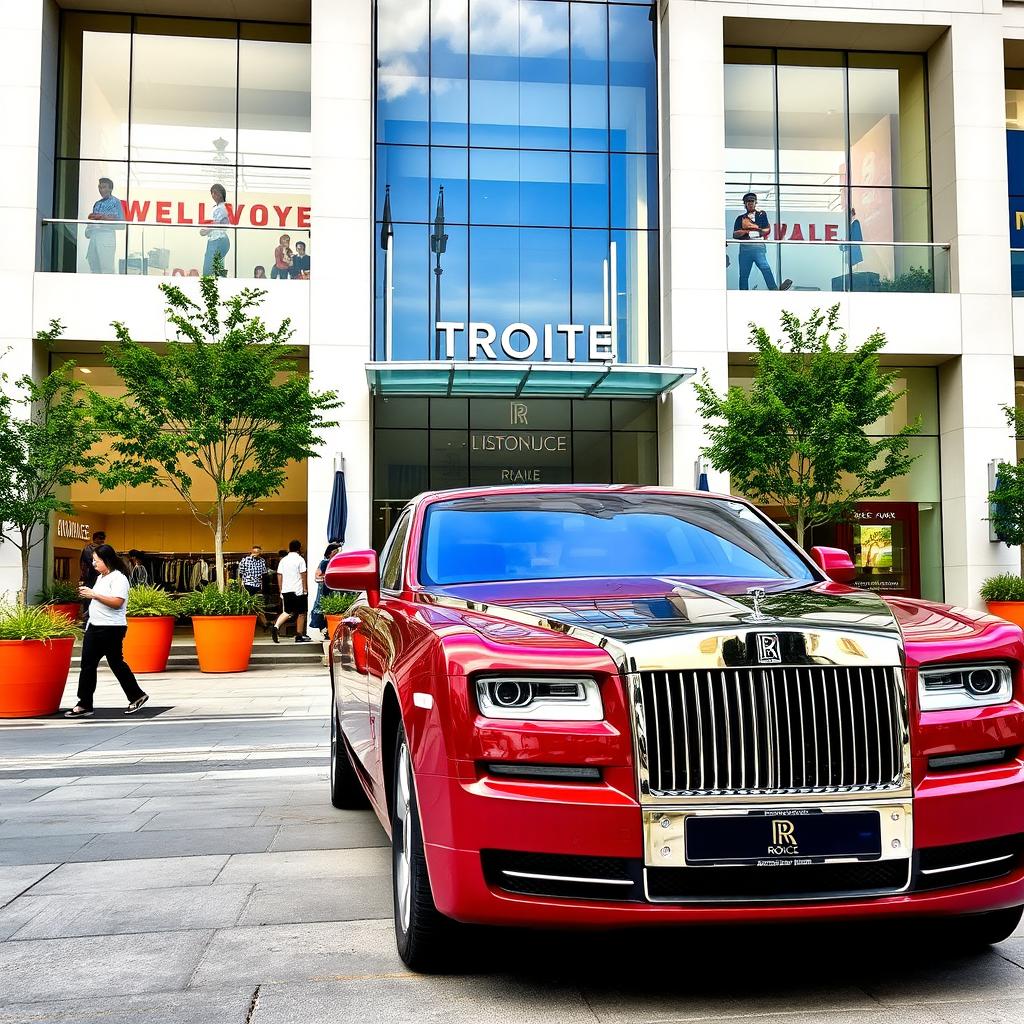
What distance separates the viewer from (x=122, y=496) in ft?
93.6

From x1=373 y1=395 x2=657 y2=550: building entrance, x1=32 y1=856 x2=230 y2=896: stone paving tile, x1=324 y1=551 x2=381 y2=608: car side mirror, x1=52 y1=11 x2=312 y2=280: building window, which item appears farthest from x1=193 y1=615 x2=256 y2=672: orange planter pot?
x1=324 y1=551 x2=381 y2=608: car side mirror

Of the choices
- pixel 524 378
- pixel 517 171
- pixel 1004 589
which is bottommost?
pixel 1004 589

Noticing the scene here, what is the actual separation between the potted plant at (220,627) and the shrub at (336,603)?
1657mm

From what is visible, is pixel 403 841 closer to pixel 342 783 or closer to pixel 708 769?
pixel 708 769

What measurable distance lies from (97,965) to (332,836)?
87.2 inches

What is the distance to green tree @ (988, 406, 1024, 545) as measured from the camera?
22.1 meters

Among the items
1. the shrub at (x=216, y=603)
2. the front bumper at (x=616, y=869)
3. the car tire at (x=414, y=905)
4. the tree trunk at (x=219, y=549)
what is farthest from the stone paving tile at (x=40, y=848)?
the tree trunk at (x=219, y=549)

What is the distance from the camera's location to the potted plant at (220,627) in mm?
17594

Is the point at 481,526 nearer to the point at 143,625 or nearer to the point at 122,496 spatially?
the point at 143,625

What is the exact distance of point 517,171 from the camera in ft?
79.5

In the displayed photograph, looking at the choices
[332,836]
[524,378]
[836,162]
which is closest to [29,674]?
[332,836]

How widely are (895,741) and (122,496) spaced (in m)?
27.7

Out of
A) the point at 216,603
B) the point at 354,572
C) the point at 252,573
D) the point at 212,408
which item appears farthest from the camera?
the point at 252,573

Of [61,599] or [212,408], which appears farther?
A: [61,599]
